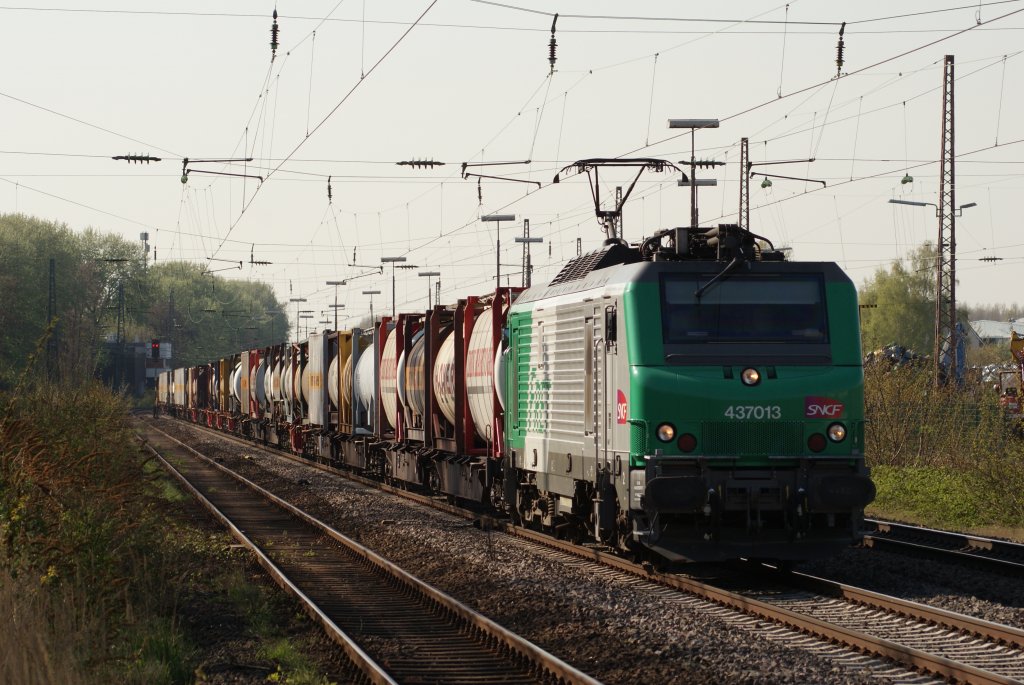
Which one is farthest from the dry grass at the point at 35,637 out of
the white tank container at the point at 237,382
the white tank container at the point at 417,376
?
the white tank container at the point at 237,382

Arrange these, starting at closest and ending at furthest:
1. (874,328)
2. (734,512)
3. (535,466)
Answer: (734,512), (535,466), (874,328)

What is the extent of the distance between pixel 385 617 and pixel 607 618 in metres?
2.23

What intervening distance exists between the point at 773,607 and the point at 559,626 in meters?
1.89

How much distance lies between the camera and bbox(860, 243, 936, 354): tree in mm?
105250

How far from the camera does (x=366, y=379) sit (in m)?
31.7

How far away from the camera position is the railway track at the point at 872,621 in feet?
32.7

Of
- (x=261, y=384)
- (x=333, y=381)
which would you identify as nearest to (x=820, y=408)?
(x=333, y=381)

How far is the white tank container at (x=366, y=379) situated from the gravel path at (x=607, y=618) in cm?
962

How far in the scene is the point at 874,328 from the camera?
106 meters

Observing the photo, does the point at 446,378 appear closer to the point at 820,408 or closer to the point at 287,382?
the point at 820,408

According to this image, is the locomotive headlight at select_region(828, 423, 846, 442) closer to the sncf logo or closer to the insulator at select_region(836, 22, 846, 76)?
the sncf logo

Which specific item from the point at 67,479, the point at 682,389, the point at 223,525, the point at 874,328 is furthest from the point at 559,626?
the point at 874,328

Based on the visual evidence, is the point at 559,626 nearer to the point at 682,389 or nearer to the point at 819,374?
the point at 682,389

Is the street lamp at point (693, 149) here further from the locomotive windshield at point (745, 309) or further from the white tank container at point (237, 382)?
the white tank container at point (237, 382)
